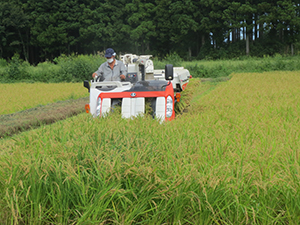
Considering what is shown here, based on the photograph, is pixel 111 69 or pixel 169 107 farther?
pixel 111 69

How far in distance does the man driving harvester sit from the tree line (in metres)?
35.2

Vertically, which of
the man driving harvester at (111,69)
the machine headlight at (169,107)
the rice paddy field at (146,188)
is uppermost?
the man driving harvester at (111,69)

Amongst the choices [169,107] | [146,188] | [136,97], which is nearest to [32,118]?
[136,97]

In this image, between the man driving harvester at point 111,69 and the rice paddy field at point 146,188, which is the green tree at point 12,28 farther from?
the rice paddy field at point 146,188

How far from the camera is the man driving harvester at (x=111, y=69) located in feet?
24.5

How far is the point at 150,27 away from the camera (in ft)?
151

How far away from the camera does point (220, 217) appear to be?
8.81ft

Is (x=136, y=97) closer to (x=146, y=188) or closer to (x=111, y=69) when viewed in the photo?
(x=111, y=69)

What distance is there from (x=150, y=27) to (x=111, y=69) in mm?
39844

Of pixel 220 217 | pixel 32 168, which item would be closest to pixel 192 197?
pixel 220 217

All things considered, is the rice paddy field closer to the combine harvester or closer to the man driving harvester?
the combine harvester

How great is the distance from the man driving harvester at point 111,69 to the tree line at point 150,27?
3520cm

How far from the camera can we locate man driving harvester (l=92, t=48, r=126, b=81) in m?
7.47

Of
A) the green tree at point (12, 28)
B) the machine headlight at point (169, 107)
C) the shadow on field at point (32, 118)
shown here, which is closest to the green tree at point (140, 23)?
the green tree at point (12, 28)
